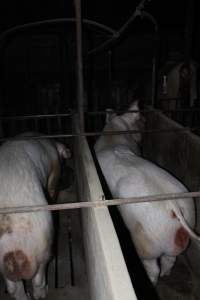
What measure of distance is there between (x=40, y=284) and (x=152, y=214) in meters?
0.79

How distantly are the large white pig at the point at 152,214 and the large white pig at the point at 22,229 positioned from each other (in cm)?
43

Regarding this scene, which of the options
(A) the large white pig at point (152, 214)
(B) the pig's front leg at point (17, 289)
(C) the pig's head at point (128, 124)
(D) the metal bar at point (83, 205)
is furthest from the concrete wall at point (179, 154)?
(B) the pig's front leg at point (17, 289)

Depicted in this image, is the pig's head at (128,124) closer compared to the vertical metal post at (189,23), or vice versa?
the pig's head at (128,124)

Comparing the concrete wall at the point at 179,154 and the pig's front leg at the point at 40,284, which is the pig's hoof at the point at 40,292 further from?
the concrete wall at the point at 179,154

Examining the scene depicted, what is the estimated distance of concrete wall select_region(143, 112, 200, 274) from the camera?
2178 millimetres

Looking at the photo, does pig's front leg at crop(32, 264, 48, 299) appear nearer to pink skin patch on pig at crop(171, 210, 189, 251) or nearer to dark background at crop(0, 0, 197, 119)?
pink skin patch on pig at crop(171, 210, 189, 251)

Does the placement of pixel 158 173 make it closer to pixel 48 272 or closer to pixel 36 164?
pixel 36 164

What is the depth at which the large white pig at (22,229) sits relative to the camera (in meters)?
1.58

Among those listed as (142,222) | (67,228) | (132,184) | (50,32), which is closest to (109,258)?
(142,222)

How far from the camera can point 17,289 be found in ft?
6.09

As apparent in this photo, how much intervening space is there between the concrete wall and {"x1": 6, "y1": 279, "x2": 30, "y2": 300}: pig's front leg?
1071 mm

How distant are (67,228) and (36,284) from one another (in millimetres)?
951

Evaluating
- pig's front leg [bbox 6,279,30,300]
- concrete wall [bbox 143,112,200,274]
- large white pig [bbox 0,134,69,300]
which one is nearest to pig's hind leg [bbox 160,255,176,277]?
concrete wall [bbox 143,112,200,274]

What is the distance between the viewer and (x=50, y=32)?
5.72 meters
